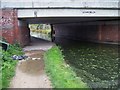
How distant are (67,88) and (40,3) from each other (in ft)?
49.3

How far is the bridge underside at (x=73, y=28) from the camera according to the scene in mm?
23531

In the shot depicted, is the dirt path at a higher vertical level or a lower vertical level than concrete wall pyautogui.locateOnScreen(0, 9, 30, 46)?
lower

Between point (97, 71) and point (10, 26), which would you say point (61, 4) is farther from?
point (97, 71)

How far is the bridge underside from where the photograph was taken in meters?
23.5

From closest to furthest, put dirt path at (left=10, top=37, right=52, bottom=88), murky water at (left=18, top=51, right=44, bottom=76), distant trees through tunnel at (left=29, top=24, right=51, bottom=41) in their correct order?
1. dirt path at (left=10, top=37, right=52, bottom=88)
2. murky water at (left=18, top=51, right=44, bottom=76)
3. distant trees through tunnel at (left=29, top=24, right=51, bottom=41)

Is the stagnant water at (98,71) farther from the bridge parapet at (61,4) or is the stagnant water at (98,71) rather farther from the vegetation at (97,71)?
the bridge parapet at (61,4)

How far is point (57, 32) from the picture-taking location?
54.0 metres

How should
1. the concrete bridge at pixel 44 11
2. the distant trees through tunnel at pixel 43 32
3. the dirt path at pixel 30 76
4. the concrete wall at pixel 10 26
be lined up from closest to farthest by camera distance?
the dirt path at pixel 30 76
the concrete wall at pixel 10 26
the concrete bridge at pixel 44 11
the distant trees through tunnel at pixel 43 32

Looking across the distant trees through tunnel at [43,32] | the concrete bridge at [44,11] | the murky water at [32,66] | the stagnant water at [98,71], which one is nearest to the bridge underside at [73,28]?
the concrete bridge at [44,11]

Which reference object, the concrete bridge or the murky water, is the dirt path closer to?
the murky water

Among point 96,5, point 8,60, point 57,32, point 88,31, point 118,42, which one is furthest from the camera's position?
point 57,32

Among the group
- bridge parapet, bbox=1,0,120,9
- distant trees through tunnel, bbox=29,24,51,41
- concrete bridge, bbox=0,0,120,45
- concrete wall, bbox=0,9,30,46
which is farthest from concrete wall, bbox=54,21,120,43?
concrete wall, bbox=0,9,30,46

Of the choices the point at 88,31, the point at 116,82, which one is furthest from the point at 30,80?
the point at 88,31

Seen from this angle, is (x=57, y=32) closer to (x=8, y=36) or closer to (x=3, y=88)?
(x=8, y=36)
